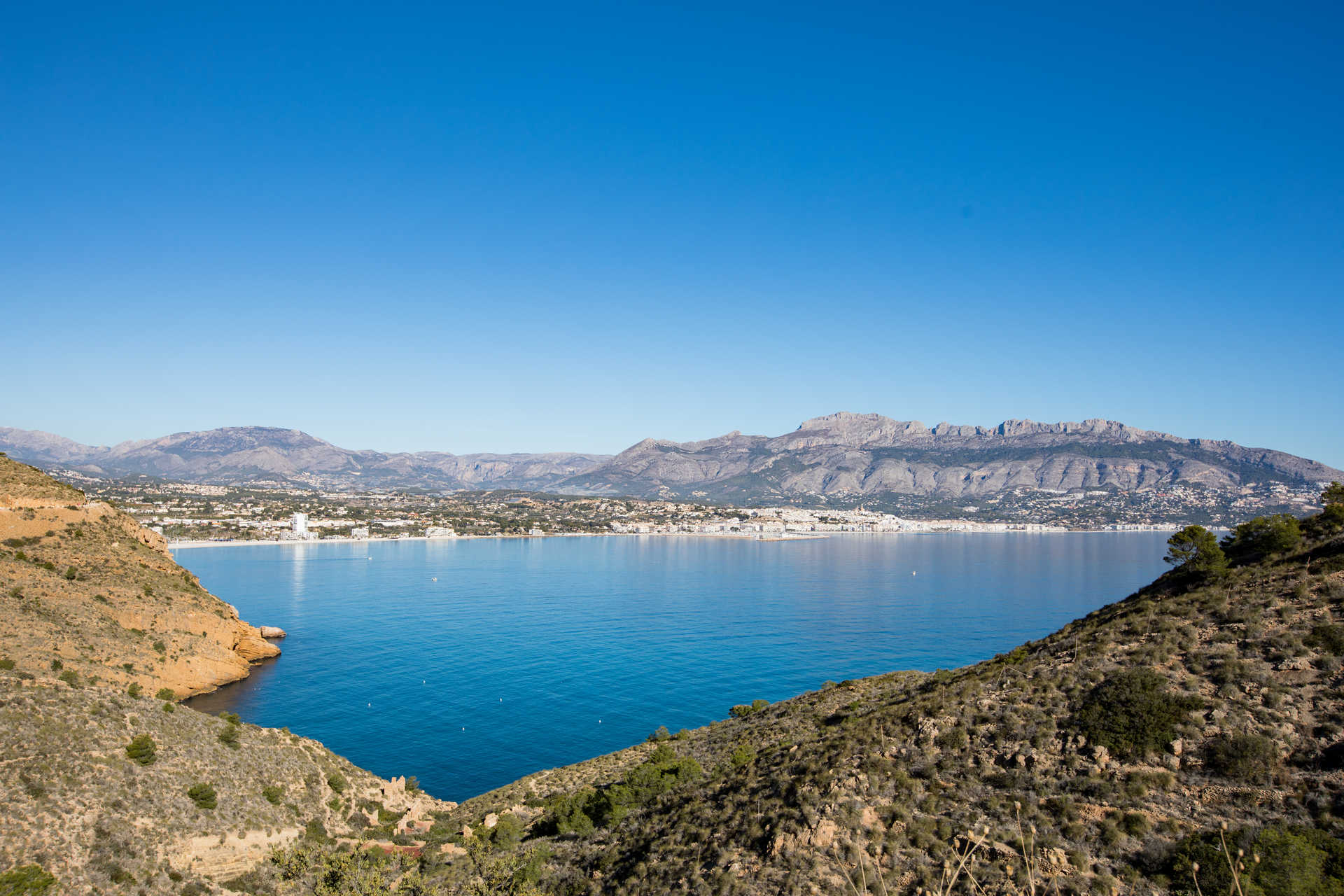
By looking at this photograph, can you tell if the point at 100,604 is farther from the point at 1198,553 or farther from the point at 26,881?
the point at 1198,553

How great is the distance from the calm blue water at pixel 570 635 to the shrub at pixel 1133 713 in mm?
22385

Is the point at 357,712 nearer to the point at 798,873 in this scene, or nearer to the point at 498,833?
the point at 498,833

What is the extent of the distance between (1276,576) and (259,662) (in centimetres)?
5397

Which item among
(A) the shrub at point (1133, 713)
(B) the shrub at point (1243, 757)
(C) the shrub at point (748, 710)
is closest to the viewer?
(B) the shrub at point (1243, 757)

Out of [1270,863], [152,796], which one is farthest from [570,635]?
[1270,863]

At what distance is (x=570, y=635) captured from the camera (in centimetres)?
5747

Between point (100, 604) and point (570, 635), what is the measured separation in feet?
101

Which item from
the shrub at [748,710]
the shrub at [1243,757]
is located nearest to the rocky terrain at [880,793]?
the shrub at [1243,757]

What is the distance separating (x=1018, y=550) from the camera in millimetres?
139250

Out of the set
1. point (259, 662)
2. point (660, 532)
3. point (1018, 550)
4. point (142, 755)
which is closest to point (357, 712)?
point (259, 662)

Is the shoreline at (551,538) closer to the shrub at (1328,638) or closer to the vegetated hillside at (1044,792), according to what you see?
the vegetated hillside at (1044,792)

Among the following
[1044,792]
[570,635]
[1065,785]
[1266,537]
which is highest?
[1266,537]

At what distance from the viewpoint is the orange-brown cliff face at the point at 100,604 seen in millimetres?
31125

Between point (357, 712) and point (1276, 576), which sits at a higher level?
point (1276, 576)
